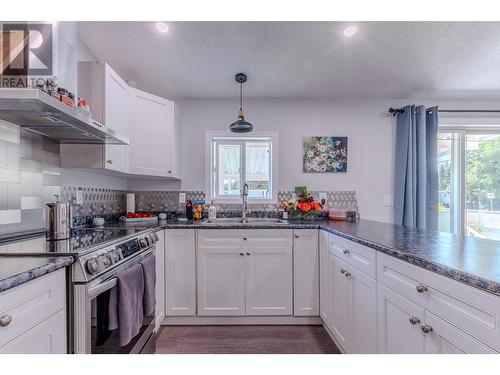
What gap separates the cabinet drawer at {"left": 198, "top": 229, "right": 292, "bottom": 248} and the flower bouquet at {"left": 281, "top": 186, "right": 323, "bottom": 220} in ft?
1.77

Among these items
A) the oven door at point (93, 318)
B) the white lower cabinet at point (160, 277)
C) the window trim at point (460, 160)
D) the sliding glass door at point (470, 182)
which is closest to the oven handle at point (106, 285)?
the oven door at point (93, 318)

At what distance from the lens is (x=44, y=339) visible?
0.85 metres

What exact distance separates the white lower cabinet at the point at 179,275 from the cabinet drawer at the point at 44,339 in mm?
1222

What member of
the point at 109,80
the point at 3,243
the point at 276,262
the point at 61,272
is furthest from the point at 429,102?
the point at 3,243

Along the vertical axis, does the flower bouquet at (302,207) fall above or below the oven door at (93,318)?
above

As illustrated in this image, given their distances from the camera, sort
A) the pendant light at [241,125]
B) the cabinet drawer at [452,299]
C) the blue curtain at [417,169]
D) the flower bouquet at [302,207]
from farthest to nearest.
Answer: the blue curtain at [417,169]
the flower bouquet at [302,207]
the pendant light at [241,125]
the cabinet drawer at [452,299]

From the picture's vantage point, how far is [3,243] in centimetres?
126

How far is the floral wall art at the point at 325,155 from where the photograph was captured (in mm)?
3018

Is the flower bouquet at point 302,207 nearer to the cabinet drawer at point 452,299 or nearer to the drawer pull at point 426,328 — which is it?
the cabinet drawer at point 452,299

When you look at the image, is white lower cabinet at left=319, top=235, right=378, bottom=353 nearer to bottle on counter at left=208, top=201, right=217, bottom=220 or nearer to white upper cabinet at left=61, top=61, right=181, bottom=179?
bottle on counter at left=208, top=201, right=217, bottom=220

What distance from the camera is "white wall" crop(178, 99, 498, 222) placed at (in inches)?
118

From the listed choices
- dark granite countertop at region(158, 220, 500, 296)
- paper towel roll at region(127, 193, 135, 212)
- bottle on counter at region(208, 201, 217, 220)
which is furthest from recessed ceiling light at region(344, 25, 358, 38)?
paper towel roll at region(127, 193, 135, 212)

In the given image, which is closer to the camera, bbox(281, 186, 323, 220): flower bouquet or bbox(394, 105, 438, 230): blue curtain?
bbox(281, 186, 323, 220): flower bouquet
